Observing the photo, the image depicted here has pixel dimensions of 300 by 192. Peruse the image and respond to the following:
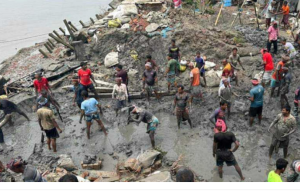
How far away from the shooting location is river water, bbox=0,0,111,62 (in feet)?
77.8

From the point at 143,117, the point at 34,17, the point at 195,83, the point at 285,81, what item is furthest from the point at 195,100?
the point at 34,17

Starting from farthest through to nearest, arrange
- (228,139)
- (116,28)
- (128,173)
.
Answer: (116,28)
(128,173)
(228,139)

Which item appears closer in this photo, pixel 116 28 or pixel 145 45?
pixel 145 45

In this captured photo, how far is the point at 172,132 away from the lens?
8305mm

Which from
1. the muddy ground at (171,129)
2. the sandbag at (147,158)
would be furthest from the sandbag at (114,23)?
the sandbag at (147,158)

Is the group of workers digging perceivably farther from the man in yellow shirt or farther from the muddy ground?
the muddy ground

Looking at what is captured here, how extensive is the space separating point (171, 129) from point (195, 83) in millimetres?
1751

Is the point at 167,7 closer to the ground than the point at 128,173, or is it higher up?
higher up

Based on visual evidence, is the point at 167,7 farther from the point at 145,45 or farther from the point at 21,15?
the point at 21,15

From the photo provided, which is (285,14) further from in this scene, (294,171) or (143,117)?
(294,171)
